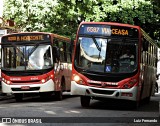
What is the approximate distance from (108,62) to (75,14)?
16076 millimetres

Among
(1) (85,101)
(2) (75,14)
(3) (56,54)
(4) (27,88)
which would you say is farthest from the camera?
(2) (75,14)

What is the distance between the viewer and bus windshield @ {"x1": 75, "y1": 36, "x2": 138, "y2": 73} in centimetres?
1756

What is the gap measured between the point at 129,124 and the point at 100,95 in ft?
16.6

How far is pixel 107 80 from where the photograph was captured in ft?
57.4

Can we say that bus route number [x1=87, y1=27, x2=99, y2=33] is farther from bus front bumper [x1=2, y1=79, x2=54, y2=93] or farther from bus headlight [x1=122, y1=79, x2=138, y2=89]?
bus front bumper [x1=2, y1=79, x2=54, y2=93]

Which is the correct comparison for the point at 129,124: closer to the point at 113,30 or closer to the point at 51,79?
the point at 113,30

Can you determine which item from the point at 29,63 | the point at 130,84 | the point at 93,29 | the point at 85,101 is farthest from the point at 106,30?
the point at 29,63

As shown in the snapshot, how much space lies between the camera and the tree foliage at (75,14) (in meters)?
31.8

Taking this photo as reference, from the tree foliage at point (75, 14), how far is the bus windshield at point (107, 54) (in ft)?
45.2

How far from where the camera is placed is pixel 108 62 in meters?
17.6

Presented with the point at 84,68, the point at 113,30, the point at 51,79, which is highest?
the point at 113,30

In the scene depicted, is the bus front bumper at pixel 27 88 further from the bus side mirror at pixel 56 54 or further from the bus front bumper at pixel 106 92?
the bus front bumper at pixel 106 92

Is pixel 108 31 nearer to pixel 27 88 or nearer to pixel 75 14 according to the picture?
pixel 27 88

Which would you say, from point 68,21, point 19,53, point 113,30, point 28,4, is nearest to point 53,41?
point 19,53
